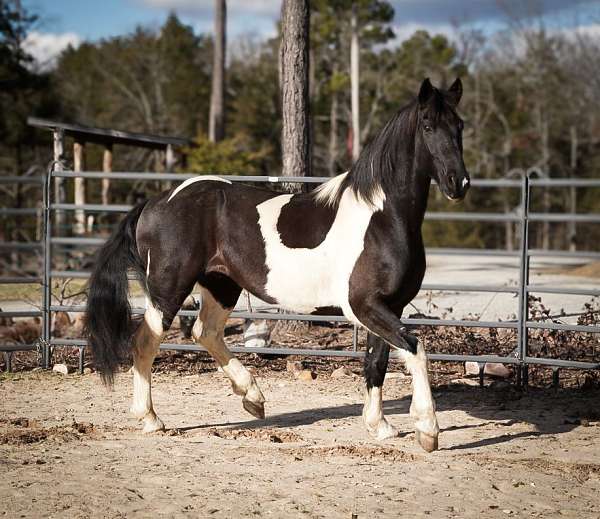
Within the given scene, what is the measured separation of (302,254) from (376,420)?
1.18m

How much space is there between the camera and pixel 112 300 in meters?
5.69

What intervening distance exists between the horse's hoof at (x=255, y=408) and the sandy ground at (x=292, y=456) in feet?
0.23

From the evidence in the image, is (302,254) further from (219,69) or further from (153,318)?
(219,69)

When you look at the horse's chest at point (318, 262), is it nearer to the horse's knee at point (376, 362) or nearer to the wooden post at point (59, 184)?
the horse's knee at point (376, 362)

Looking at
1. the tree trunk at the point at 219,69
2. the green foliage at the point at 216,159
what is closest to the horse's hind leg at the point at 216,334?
the green foliage at the point at 216,159

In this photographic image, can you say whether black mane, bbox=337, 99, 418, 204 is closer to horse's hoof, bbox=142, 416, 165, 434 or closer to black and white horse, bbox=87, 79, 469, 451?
black and white horse, bbox=87, 79, 469, 451

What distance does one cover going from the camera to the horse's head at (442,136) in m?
4.74

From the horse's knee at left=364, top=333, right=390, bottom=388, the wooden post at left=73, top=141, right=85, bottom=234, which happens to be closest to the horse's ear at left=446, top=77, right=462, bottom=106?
the horse's knee at left=364, top=333, right=390, bottom=388

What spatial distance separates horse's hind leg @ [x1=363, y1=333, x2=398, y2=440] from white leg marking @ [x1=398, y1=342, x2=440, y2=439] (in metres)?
0.39

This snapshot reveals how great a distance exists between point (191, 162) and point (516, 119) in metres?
17.5

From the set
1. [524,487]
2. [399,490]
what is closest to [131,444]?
[399,490]

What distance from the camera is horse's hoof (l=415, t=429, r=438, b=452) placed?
4.87m

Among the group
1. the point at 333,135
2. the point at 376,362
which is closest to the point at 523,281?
the point at 376,362

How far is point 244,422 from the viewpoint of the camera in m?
5.76
